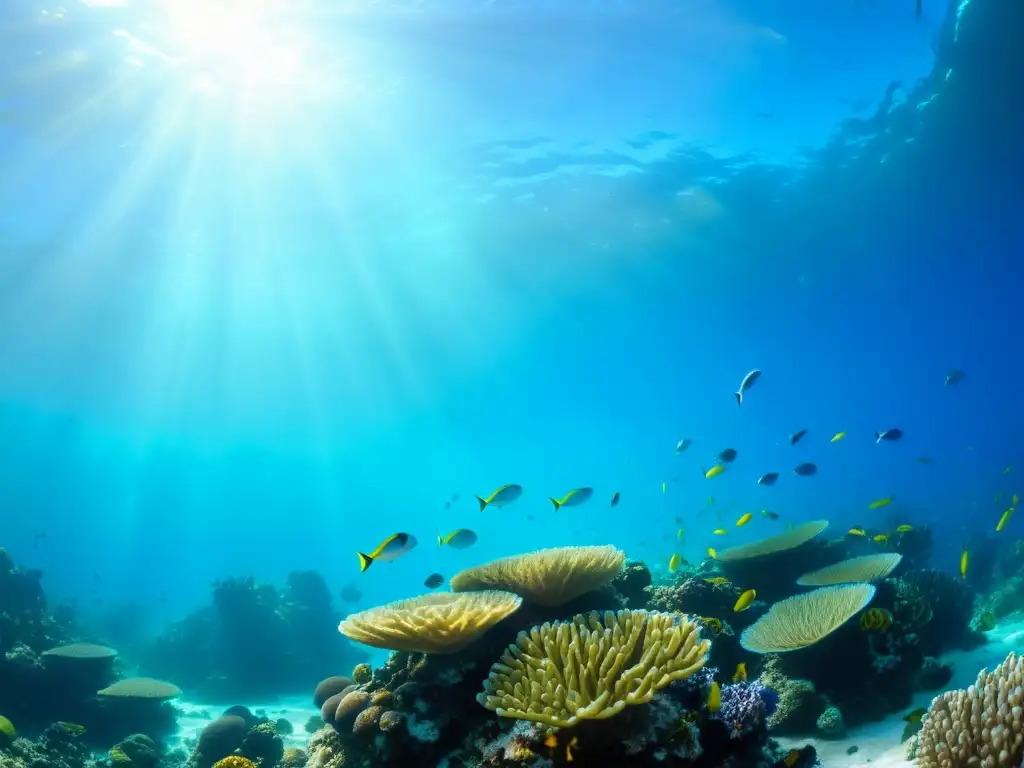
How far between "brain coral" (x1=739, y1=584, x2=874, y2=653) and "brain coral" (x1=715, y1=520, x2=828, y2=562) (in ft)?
5.74

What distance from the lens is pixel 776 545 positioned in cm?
870

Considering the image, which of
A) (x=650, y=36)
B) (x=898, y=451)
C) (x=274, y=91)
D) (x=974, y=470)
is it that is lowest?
(x=974, y=470)

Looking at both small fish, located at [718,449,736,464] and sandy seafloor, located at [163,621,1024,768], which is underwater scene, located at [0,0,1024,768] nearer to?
sandy seafloor, located at [163,621,1024,768]

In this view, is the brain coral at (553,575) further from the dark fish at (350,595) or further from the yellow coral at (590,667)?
the dark fish at (350,595)

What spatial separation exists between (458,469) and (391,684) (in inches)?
5364

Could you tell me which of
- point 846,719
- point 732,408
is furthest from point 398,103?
point 732,408

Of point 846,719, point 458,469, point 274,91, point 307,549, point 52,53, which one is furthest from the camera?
point 307,549

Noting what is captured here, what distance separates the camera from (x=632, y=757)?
11.6 ft

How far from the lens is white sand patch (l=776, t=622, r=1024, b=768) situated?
5.08 meters

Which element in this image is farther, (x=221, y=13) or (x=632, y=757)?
(x=221, y=13)

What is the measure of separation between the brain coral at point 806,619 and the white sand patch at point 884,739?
0.92 meters

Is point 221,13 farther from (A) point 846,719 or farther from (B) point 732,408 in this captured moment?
(B) point 732,408

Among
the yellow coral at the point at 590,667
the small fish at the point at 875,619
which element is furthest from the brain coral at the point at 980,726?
the small fish at the point at 875,619

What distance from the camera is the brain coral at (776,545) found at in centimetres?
849
